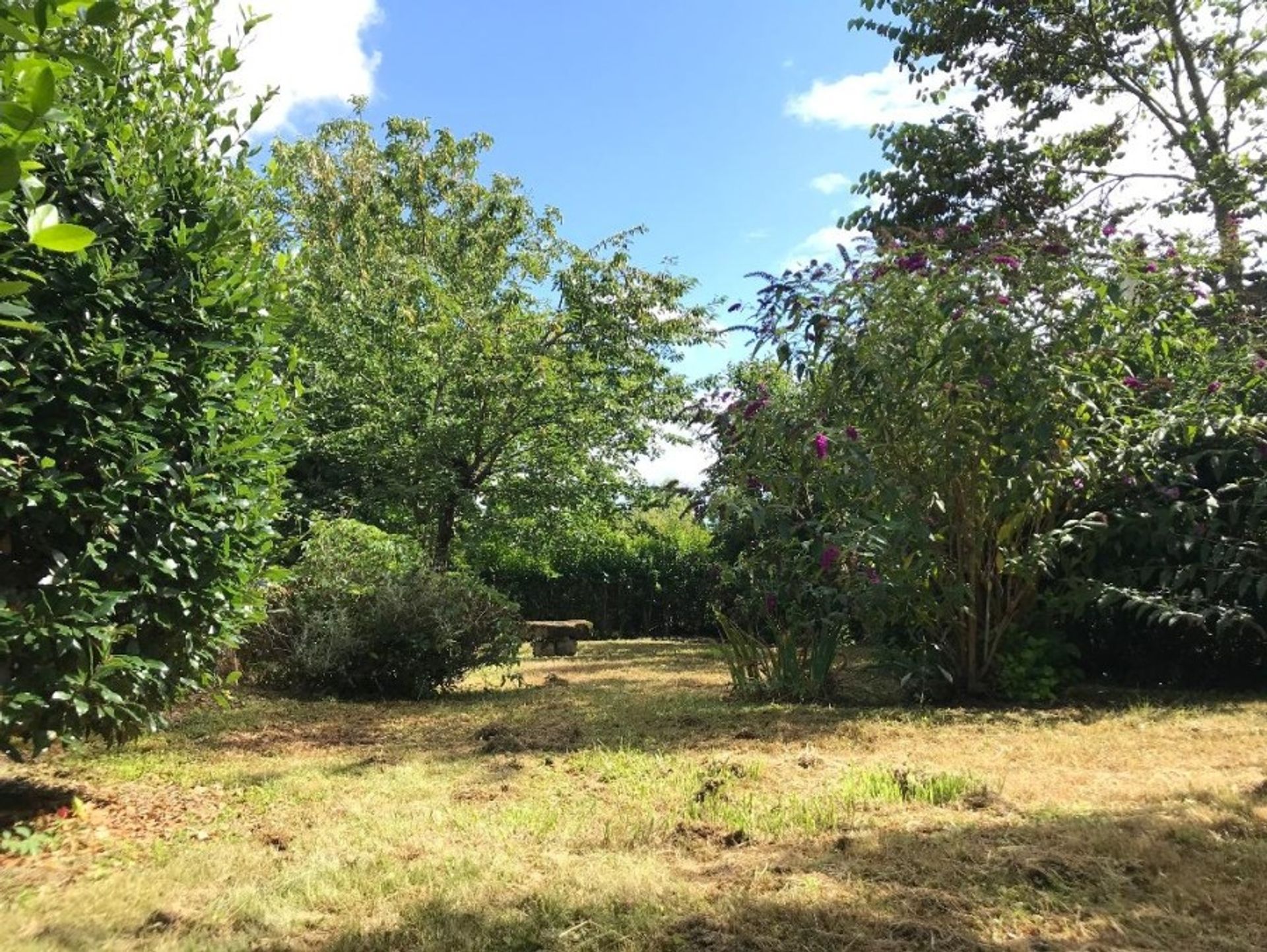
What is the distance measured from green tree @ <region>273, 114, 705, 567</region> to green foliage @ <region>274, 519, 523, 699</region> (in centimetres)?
297

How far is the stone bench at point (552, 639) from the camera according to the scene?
1248 centimetres

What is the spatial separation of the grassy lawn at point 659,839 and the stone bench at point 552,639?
695 cm

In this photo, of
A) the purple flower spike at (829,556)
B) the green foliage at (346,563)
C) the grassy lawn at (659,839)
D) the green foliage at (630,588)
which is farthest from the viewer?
the green foliage at (630,588)

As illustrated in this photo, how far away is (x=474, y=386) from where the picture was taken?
11750mm

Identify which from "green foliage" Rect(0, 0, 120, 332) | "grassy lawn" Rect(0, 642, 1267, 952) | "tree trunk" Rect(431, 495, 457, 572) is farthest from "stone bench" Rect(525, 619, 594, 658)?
"green foliage" Rect(0, 0, 120, 332)

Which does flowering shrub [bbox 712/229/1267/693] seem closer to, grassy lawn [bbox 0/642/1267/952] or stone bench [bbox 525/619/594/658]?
grassy lawn [bbox 0/642/1267/952]

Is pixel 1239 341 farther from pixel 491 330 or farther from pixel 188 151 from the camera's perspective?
pixel 491 330

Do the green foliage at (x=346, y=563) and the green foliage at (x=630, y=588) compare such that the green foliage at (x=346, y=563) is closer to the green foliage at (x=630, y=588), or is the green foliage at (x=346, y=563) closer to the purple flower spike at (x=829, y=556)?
the purple flower spike at (x=829, y=556)

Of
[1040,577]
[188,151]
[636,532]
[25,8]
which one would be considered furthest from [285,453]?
[636,532]

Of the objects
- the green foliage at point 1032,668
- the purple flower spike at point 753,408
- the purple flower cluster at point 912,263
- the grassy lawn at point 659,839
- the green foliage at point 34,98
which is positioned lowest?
the grassy lawn at point 659,839

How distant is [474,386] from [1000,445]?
24.9 feet

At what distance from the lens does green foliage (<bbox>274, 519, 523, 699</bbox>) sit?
6.88 meters

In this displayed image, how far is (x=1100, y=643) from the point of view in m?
7.62

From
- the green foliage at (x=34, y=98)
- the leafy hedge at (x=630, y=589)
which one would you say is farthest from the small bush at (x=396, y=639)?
the leafy hedge at (x=630, y=589)
